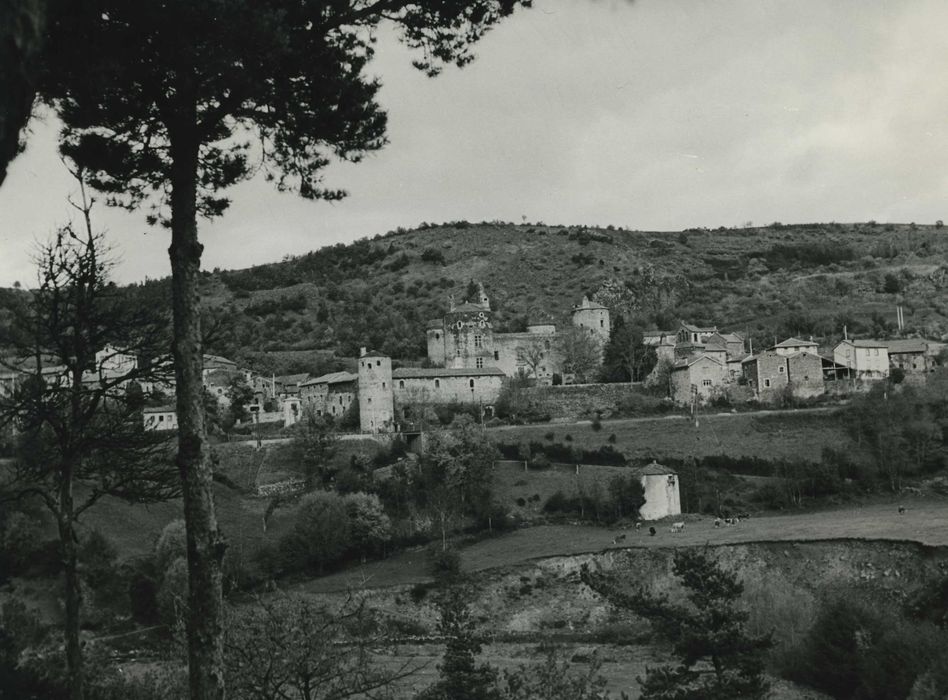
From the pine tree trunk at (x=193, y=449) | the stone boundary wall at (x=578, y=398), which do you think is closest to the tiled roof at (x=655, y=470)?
the stone boundary wall at (x=578, y=398)

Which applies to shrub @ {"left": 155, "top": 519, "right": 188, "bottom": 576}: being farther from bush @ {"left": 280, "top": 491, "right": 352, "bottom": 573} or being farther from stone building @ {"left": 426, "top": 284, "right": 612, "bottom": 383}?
stone building @ {"left": 426, "top": 284, "right": 612, "bottom": 383}

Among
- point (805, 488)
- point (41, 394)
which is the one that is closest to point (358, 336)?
point (805, 488)

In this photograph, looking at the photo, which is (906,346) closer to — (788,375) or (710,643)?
(788,375)

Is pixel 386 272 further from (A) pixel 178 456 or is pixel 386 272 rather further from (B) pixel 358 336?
(A) pixel 178 456

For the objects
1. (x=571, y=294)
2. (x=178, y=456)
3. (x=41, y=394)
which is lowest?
(x=178, y=456)

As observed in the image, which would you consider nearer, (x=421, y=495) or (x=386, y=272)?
(x=421, y=495)
